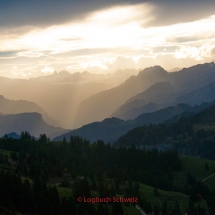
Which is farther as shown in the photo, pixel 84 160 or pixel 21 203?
pixel 84 160

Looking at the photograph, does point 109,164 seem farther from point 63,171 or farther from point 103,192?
point 103,192

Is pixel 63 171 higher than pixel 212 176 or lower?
higher

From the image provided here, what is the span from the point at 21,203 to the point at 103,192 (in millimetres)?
28432

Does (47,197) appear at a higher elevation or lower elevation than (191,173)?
higher

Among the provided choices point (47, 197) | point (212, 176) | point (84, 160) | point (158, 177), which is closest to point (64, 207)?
point (47, 197)

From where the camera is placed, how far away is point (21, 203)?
243ft

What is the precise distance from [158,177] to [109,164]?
24244 mm

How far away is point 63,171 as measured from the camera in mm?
137875

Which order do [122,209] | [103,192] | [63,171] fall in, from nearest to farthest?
[122,209], [103,192], [63,171]

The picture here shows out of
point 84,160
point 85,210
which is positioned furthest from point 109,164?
point 85,210

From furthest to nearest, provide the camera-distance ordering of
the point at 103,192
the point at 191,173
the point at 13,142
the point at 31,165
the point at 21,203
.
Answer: the point at 191,173 < the point at 13,142 < the point at 31,165 < the point at 103,192 < the point at 21,203

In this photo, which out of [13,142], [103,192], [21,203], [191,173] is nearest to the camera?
[21,203]

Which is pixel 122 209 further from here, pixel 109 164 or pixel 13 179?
pixel 109 164

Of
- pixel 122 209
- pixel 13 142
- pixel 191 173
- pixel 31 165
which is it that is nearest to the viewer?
pixel 122 209
